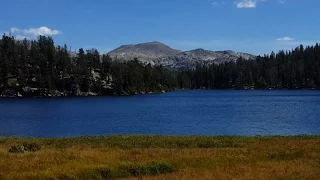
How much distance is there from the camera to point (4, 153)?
35094mm

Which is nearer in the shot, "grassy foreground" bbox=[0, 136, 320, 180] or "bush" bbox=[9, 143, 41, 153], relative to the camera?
"grassy foreground" bbox=[0, 136, 320, 180]

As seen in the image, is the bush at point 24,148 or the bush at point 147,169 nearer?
the bush at point 147,169

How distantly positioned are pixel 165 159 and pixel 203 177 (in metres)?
7.15

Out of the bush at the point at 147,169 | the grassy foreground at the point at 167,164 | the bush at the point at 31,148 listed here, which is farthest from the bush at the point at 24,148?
the bush at the point at 147,169

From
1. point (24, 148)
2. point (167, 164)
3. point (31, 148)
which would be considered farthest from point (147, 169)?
point (24, 148)

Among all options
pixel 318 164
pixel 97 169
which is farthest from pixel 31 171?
pixel 318 164

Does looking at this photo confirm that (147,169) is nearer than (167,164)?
Yes

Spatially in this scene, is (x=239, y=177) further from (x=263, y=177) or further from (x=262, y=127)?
(x=262, y=127)

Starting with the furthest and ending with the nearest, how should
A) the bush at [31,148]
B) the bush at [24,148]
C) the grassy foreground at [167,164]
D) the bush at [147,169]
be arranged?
1. the bush at [31,148]
2. the bush at [24,148]
3. the bush at [147,169]
4. the grassy foreground at [167,164]

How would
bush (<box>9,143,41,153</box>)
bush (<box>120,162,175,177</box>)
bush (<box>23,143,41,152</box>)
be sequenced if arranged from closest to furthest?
bush (<box>120,162,175,177</box>) → bush (<box>9,143,41,153</box>) → bush (<box>23,143,41,152</box>)

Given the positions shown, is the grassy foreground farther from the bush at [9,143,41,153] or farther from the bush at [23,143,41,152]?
the bush at [23,143,41,152]

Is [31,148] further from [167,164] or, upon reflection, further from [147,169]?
[167,164]

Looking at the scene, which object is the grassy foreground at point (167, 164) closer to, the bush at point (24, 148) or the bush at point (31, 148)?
the bush at point (24, 148)

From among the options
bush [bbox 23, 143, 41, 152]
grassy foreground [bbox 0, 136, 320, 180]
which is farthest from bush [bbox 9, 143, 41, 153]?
grassy foreground [bbox 0, 136, 320, 180]
